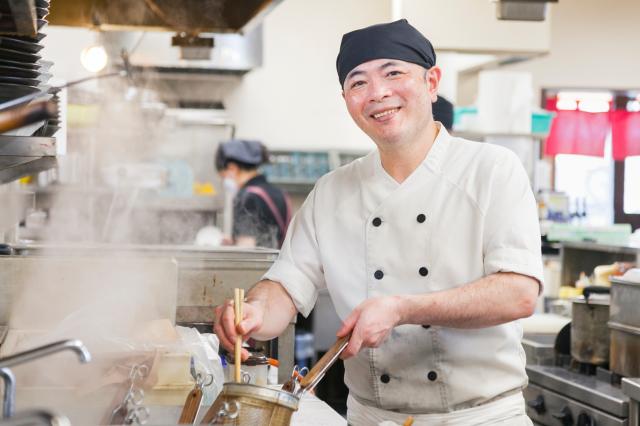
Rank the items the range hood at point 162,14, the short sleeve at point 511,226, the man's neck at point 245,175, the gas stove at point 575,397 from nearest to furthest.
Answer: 1. the short sleeve at point 511,226
2. the gas stove at point 575,397
3. the range hood at point 162,14
4. the man's neck at point 245,175

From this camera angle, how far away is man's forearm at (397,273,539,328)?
1978 millimetres

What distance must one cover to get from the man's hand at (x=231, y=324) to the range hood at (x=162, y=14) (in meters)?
1.35

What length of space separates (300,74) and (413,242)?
7067mm

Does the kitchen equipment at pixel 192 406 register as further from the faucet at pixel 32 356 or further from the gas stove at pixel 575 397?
the gas stove at pixel 575 397

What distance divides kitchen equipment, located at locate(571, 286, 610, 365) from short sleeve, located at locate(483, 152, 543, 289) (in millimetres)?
1441

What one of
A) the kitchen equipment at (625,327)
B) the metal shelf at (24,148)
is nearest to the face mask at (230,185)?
the kitchen equipment at (625,327)

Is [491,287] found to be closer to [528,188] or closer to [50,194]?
[528,188]

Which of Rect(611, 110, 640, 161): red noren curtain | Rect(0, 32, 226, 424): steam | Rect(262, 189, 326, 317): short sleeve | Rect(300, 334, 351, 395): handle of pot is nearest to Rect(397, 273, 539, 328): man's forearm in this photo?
Rect(300, 334, 351, 395): handle of pot

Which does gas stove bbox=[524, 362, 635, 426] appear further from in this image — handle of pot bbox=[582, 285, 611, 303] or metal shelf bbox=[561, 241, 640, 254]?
metal shelf bbox=[561, 241, 640, 254]

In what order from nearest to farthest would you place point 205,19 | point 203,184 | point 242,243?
point 205,19, point 242,243, point 203,184

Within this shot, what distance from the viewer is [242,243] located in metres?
5.63

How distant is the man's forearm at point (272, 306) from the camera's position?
87.5 inches

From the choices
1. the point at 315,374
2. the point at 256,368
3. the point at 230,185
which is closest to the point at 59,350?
the point at 315,374

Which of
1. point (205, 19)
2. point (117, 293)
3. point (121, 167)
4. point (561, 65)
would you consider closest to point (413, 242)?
point (117, 293)
